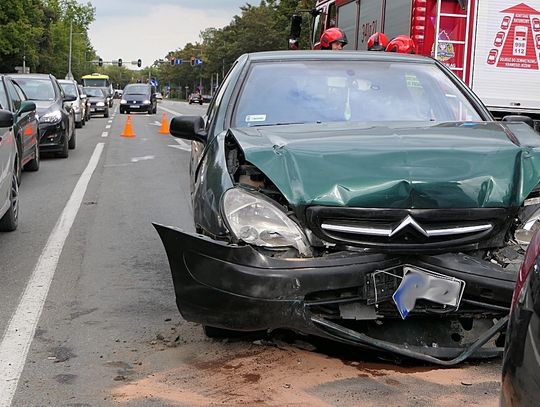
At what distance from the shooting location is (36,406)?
12.7 ft

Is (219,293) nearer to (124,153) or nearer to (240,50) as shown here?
(124,153)

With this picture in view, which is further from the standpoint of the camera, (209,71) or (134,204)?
(209,71)

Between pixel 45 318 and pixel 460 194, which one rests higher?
pixel 460 194

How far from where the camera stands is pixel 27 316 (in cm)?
533

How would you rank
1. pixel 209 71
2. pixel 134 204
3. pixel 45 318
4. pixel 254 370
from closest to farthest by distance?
pixel 254 370 < pixel 45 318 < pixel 134 204 < pixel 209 71

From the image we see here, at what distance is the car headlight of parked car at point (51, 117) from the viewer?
15.5m

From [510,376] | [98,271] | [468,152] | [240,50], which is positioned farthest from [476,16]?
[240,50]

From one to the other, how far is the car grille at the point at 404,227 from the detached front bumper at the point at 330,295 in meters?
0.07

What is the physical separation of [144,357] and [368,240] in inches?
57.1

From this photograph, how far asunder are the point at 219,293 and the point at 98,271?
9.51 feet

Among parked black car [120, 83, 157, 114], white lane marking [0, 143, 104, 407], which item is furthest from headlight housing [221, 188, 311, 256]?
parked black car [120, 83, 157, 114]

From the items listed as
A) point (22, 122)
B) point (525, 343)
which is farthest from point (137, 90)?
point (525, 343)

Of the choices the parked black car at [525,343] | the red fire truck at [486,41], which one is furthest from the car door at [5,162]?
the red fire truck at [486,41]

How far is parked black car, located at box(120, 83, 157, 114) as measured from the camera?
155ft
